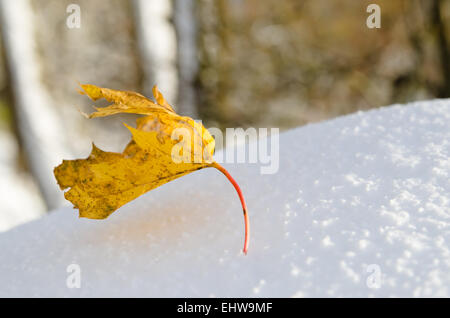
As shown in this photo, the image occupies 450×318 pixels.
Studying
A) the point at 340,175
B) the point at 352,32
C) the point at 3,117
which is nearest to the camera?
the point at 340,175

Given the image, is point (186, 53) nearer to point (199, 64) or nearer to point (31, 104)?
point (199, 64)

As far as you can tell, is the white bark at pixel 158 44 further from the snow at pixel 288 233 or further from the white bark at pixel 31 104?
the snow at pixel 288 233

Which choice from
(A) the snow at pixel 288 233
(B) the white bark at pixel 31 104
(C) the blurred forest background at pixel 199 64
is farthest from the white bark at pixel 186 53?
(A) the snow at pixel 288 233

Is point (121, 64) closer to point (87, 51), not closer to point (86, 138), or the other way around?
point (87, 51)

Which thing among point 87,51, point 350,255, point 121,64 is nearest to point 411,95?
point 121,64

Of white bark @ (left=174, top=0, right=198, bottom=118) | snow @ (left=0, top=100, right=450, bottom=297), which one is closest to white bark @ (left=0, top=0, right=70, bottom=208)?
white bark @ (left=174, top=0, right=198, bottom=118)

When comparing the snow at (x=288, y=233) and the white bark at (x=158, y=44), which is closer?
the snow at (x=288, y=233)

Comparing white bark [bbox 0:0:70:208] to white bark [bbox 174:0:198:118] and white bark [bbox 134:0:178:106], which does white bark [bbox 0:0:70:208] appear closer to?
white bark [bbox 134:0:178:106]

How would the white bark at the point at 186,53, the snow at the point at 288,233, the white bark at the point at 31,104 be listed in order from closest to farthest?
1. the snow at the point at 288,233
2. the white bark at the point at 31,104
3. the white bark at the point at 186,53
